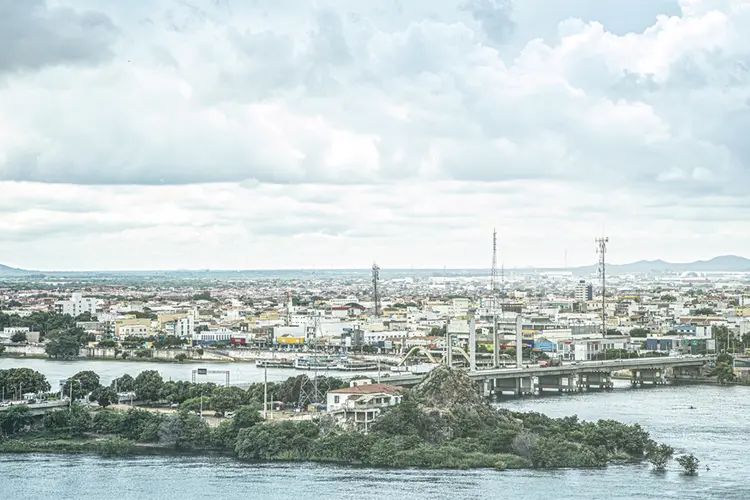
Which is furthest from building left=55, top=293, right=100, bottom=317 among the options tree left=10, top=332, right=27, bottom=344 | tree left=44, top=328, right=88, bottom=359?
tree left=44, top=328, right=88, bottom=359

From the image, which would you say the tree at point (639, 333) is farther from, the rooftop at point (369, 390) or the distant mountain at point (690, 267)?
the distant mountain at point (690, 267)

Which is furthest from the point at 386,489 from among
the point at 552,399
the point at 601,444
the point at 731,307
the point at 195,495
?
the point at 731,307

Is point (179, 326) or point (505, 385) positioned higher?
point (179, 326)

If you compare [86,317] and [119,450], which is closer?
[119,450]

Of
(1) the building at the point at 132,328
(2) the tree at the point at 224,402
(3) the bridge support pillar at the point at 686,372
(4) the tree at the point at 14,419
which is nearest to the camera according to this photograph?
(4) the tree at the point at 14,419

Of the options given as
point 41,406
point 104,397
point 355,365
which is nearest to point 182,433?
point 41,406

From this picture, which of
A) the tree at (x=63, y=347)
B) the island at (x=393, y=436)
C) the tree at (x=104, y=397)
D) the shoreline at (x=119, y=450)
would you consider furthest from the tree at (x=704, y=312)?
the shoreline at (x=119, y=450)

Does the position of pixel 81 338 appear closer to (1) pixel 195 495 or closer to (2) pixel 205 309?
(2) pixel 205 309

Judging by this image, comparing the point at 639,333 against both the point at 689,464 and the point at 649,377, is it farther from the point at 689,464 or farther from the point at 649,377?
the point at 689,464
